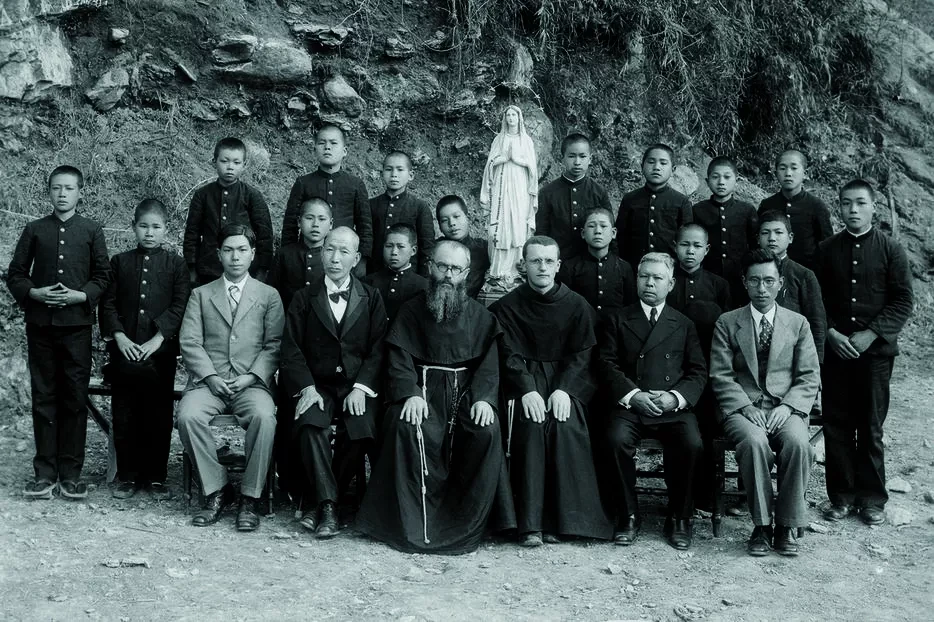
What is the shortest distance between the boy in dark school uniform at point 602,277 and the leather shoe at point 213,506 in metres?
2.75

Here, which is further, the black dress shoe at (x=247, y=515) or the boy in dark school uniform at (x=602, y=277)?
the boy in dark school uniform at (x=602, y=277)

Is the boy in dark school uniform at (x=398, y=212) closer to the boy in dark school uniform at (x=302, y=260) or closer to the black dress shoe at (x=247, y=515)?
the boy in dark school uniform at (x=302, y=260)

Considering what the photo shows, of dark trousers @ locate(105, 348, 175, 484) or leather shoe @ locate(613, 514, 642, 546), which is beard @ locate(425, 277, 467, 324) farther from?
dark trousers @ locate(105, 348, 175, 484)

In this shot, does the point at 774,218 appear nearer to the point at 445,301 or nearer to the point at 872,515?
the point at 872,515

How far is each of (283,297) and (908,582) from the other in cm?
439

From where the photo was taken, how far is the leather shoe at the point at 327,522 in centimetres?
532

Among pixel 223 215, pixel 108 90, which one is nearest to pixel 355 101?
pixel 108 90

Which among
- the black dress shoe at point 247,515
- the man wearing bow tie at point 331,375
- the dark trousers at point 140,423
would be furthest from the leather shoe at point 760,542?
the dark trousers at point 140,423

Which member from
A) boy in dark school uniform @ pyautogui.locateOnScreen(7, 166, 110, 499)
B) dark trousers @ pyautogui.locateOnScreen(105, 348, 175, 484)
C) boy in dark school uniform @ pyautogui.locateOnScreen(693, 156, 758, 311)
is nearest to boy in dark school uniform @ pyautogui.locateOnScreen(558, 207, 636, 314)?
boy in dark school uniform @ pyautogui.locateOnScreen(693, 156, 758, 311)

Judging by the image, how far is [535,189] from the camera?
27.3 ft

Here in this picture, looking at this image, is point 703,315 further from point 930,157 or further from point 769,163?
point 930,157

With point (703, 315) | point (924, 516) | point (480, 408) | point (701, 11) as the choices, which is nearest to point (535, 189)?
point (703, 315)

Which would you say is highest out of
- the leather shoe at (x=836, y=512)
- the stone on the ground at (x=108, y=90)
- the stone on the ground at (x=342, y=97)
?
the stone on the ground at (x=342, y=97)

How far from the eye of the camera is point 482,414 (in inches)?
215
